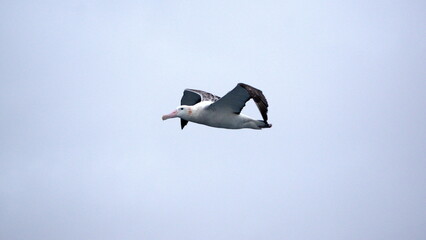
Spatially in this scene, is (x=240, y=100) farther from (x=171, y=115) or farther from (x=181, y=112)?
(x=171, y=115)

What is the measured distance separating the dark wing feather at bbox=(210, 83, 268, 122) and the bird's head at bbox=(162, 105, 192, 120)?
1051 millimetres

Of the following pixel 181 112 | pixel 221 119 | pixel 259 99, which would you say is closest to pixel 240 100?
pixel 221 119

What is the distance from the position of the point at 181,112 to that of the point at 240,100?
8.38 ft

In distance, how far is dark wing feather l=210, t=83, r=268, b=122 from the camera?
1091 inches

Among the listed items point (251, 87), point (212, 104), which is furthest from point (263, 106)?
point (212, 104)

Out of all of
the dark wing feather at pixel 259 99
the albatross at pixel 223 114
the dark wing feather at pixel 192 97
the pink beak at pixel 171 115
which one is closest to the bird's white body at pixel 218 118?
the albatross at pixel 223 114

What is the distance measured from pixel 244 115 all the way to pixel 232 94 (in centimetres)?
189

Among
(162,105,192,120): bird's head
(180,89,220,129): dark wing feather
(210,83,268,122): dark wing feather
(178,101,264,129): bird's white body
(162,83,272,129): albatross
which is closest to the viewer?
(210,83,268,122): dark wing feather

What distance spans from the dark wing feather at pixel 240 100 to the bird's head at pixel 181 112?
41.4 inches

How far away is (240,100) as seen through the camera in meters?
29.6

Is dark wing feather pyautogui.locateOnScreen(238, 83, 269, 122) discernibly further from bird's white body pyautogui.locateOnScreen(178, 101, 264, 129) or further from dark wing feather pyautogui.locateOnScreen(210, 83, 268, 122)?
bird's white body pyautogui.locateOnScreen(178, 101, 264, 129)

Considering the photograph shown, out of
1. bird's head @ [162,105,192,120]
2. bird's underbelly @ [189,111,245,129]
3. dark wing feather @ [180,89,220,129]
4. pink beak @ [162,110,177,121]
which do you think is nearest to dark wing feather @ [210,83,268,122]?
bird's underbelly @ [189,111,245,129]

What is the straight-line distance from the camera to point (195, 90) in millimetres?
34000

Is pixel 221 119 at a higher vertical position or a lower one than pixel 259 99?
lower
